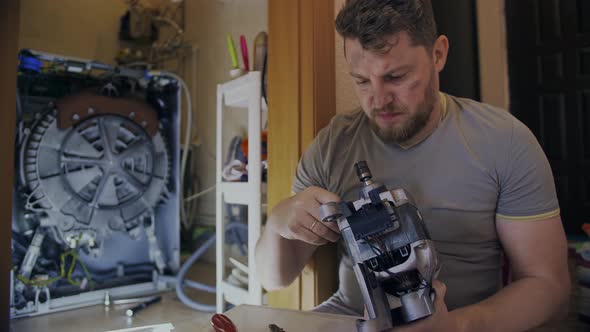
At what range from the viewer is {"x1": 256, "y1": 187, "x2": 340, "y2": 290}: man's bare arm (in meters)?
0.60

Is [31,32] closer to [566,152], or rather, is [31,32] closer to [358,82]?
[358,82]

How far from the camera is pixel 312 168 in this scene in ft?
2.67

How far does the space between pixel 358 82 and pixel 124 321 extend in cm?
123

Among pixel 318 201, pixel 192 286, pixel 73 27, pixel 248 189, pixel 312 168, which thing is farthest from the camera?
pixel 73 27

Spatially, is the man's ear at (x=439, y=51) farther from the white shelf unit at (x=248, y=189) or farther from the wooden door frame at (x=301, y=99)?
the white shelf unit at (x=248, y=189)

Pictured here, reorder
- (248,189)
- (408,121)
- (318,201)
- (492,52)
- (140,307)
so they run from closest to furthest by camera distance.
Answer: (318,201)
(408,121)
(248,189)
(140,307)
(492,52)

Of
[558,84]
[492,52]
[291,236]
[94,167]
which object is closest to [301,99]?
[291,236]

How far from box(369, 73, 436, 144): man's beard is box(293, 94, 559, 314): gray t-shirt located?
0.10 feet

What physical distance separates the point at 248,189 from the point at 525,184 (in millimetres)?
795

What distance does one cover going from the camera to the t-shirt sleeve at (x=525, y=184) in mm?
640

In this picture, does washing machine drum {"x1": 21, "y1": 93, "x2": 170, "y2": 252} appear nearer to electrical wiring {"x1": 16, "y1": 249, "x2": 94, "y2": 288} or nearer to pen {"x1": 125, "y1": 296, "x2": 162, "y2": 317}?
electrical wiring {"x1": 16, "y1": 249, "x2": 94, "y2": 288}

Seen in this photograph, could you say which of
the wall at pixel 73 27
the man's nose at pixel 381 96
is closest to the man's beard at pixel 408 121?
the man's nose at pixel 381 96

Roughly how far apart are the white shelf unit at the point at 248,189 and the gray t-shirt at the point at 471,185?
0.51 metres

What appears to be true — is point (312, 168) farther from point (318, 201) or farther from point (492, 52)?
point (492, 52)
